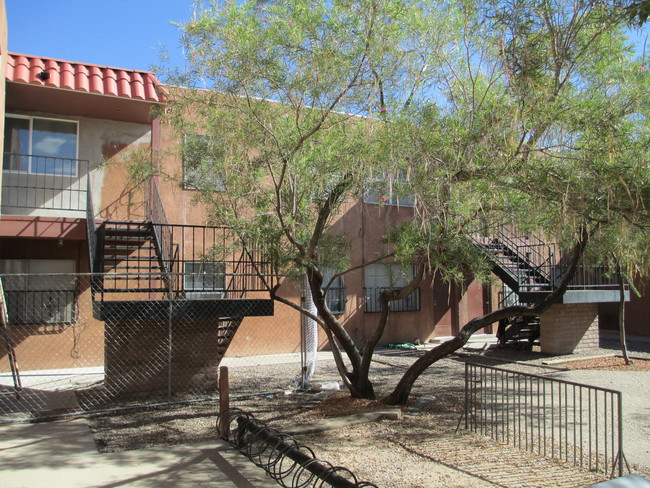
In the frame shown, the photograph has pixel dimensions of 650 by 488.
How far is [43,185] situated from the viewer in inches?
→ 448

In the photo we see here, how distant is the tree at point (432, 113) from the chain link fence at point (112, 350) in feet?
7.06

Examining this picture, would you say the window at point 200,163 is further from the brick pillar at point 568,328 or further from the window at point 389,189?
the brick pillar at point 568,328

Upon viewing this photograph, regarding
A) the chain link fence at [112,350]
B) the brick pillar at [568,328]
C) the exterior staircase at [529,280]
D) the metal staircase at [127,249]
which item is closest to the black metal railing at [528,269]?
the exterior staircase at [529,280]

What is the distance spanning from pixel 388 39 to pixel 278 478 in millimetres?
5005

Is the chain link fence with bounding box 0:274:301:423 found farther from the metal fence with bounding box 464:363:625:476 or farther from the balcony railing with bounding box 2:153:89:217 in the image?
the metal fence with bounding box 464:363:625:476

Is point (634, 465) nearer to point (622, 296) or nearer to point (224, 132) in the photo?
point (224, 132)

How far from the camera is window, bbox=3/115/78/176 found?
11336mm

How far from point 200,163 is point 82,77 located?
403 cm

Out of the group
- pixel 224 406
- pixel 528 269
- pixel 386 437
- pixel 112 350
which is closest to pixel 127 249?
pixel 112 350

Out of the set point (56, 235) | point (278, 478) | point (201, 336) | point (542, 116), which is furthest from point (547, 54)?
point (56, 235)

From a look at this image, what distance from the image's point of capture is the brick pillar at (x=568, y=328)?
1439 centimetres

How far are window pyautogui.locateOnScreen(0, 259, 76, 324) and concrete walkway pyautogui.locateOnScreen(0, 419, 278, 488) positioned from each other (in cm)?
525

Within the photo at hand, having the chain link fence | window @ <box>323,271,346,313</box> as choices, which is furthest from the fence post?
window @ <box>323,271,346,313</box>

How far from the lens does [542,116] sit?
6.16m
